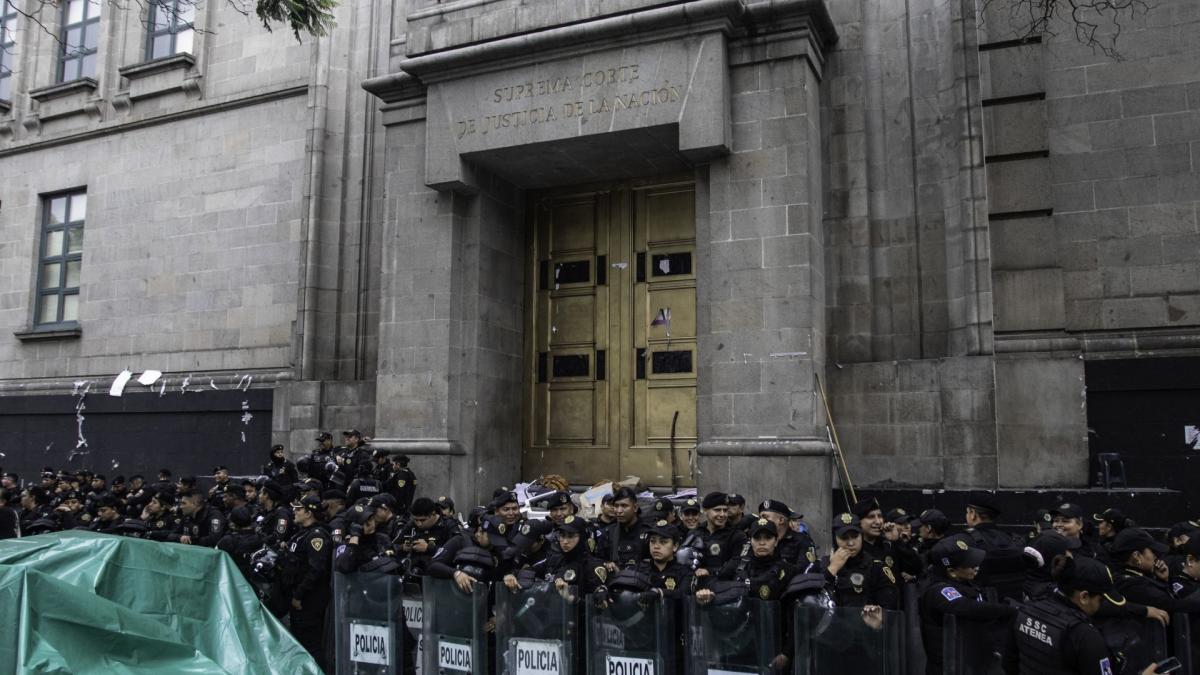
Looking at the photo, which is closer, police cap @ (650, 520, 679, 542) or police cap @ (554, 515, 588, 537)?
police cap @ (650, 520, 679, 542)

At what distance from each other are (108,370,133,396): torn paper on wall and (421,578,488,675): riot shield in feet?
43.2

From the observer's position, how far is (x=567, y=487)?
13336mm

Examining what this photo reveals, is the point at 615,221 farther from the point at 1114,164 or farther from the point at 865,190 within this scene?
the point at 1114,164

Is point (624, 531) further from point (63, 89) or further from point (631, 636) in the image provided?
point (63, 89)

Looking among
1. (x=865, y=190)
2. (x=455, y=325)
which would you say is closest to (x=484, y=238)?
(x=455, y=325)

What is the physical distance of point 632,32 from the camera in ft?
39.2

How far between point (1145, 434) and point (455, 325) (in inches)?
349

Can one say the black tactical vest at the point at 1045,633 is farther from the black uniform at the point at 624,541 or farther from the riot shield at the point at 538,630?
the black uniform at the point at 624,541

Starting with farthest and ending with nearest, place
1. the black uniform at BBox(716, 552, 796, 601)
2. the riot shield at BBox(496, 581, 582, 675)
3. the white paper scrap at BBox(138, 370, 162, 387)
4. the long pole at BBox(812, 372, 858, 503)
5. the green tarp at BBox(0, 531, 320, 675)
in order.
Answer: the white paper scrap at BBox(138, 370, 162, 387) → the long pole at BBox(812, 372, 858, 503) → the riot shield at BBox(496, 581, 582, 675) → the black uniform at BBox(716, 552, 796, 601) → the green tarp at BBox(0, 531, 320, 675)

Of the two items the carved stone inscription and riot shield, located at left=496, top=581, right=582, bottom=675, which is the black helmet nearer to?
riot shield, located at left=496, top=581, right=582, bottom=675

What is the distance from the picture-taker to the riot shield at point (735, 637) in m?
6.38

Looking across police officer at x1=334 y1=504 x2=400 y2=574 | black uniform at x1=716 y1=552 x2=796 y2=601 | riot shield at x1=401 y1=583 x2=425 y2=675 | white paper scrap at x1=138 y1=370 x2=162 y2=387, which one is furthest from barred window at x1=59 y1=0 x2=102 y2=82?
black uniform at x1=716 y1=552 x2=796 y2=601

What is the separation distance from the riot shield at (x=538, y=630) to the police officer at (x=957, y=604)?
255 centimetres

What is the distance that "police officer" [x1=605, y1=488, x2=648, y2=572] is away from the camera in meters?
8.64
